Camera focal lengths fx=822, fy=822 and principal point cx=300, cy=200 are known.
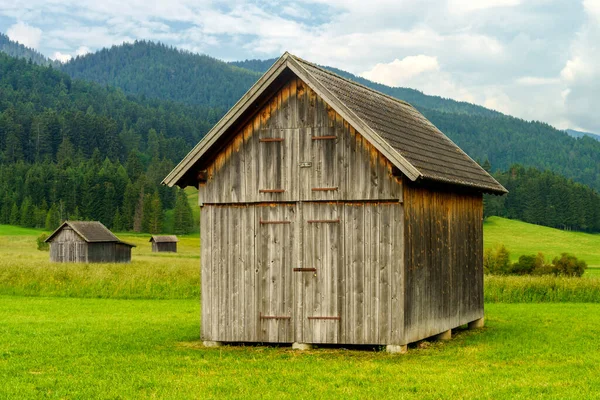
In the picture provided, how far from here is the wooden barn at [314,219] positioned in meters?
19.2

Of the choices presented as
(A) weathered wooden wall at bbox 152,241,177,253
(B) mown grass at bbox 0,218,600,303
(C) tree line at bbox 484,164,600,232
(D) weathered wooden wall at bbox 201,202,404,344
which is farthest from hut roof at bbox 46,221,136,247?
(C) tree line at bbox 484,164,600,232

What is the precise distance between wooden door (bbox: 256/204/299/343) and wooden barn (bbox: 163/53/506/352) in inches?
1.0

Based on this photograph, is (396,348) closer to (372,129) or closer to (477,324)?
(372,129)

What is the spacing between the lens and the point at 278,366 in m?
17.4

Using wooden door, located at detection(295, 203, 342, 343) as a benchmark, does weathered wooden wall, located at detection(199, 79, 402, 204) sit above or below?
above

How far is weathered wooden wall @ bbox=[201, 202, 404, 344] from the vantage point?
757 inches

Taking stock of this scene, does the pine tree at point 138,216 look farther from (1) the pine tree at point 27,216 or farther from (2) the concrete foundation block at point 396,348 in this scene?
(2) the concrete foundation block at point 396,348

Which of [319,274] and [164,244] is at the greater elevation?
[319,274]

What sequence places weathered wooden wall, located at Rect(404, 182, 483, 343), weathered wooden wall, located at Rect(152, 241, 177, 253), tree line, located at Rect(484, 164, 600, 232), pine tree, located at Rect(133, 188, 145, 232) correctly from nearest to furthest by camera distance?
1. weathered wooden wall, located at Rect(404, 182, 483, 343)
2. weathered wooden wall, located at Rect(152, 241, 177, 253)
3. pine tree, located at Rect(133, 188, 145, 232)
4. tree line, located at Rect(484, 164, 600, 232)

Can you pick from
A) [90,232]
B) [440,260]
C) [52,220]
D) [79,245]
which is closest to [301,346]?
[440,260]

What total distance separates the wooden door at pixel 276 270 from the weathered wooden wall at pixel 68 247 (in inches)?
2716

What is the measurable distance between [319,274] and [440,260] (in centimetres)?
387

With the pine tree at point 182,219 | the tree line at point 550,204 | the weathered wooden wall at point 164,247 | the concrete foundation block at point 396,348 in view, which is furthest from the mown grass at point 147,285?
the tree line at point 550,204

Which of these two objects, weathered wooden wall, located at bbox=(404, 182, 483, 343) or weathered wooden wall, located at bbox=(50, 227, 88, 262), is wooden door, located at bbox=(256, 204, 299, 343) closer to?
weathered wooden wall, located at bbox=(404, 182, 483, 343)
